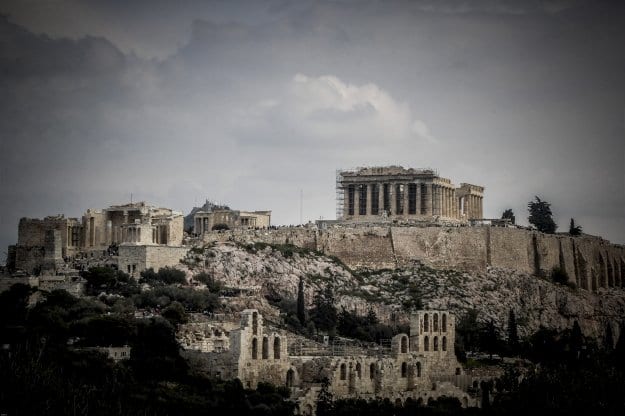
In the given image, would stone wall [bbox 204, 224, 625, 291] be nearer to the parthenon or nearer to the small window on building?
the parthenon

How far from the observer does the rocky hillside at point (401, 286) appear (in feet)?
311

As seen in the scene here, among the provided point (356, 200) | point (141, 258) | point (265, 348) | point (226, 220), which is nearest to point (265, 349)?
point (265, 348)

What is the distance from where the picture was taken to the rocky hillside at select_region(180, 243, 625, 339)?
94.9 metres

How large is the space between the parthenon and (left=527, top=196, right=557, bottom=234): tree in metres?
9.88

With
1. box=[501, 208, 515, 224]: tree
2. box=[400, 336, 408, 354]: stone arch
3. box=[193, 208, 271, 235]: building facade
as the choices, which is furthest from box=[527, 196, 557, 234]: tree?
box=[400, 336, 408, 354]: stone arch

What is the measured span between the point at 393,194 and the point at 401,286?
1383 centimetres

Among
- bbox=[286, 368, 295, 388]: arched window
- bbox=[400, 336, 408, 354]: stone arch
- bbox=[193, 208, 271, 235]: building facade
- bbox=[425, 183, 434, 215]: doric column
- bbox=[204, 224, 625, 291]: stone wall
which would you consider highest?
bbox=[425, 183, 434, 215]: doric column

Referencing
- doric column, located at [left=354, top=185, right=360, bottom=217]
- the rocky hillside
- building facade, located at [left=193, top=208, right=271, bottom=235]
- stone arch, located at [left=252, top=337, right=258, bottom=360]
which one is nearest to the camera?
stone arch, located at [left=252, top=337, right=258, bottom=360]

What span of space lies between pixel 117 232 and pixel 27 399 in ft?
107

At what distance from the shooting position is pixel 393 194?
114m

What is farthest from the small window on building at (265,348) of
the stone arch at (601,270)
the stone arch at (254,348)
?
the stone arch at (601,270)

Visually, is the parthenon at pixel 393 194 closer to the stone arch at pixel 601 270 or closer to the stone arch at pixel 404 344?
the stone arch at pixel 601 270

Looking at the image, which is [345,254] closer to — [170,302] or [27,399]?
[170,302]

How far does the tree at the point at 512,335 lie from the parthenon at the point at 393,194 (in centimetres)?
1916
